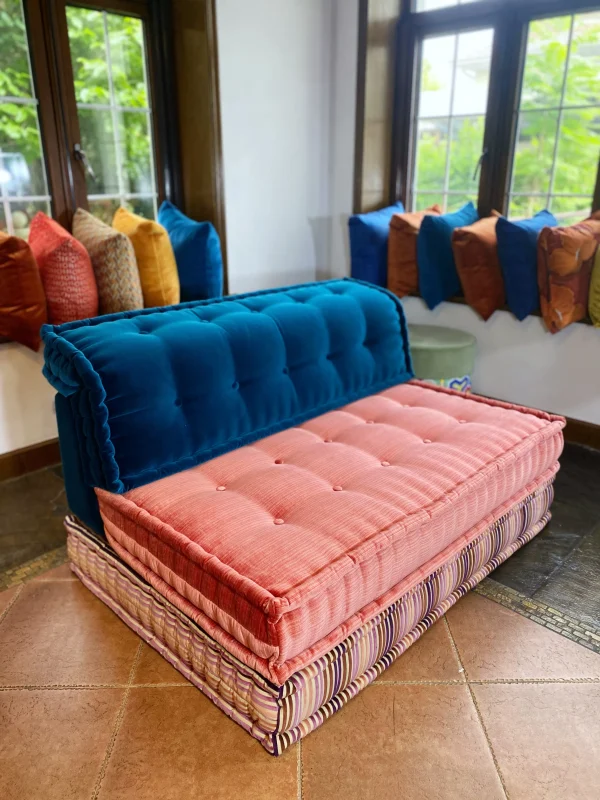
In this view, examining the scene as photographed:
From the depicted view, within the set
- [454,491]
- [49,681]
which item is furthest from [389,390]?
[49,681]

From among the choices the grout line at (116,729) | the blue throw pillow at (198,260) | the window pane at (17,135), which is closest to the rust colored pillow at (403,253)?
the blue throw pillow at (198,260)

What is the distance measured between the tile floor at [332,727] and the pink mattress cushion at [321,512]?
0.88 feet

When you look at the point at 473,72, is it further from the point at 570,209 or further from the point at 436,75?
the point at 570,209

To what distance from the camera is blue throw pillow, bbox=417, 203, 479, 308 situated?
324cm

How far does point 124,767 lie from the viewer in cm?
142

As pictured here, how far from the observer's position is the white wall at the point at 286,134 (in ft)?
10.6

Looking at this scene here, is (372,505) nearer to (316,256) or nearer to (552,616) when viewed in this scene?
(552,616)

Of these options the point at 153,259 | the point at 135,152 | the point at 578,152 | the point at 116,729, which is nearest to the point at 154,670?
the point at 116,729

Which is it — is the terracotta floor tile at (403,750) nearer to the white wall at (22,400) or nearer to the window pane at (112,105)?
the white wall at (22,400)

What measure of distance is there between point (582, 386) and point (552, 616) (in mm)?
1428

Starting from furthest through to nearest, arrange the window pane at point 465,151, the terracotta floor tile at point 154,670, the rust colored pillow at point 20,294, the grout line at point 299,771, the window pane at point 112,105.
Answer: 1. the window pane at point 465,151
2. the window pane at point 112,105
3. the rust colored pillow at point 20,294
4. the terracotta floor tile at point 154,670
5. the grout line at point 299,771

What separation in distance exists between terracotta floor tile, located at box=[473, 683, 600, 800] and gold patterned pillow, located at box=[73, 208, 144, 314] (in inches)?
78.9

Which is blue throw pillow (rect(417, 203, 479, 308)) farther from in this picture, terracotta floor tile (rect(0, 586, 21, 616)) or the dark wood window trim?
terracotta floor tile (rect(0, 586, 21, 616))

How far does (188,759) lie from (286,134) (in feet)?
10.2
